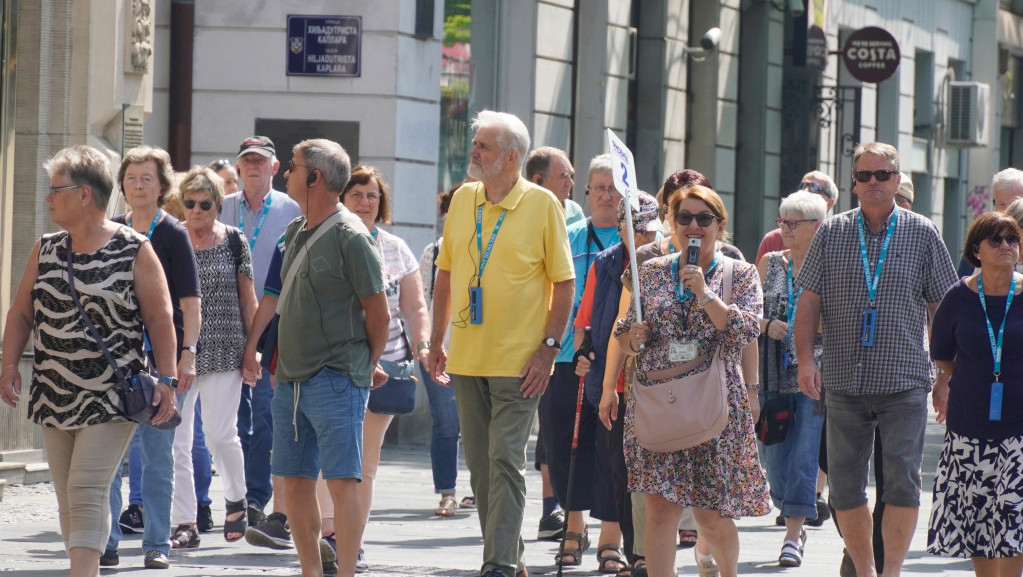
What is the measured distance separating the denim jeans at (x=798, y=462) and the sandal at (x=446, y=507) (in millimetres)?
2019

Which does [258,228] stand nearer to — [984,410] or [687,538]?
[687,538]

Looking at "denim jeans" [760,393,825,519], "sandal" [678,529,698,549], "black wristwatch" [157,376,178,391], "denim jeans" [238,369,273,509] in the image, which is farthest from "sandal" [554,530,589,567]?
"black wristwatch" [157,376,178,391]

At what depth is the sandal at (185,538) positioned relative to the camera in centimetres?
939

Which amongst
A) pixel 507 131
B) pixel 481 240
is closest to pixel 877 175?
pixel 507 131

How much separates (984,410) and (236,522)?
4.02 metres

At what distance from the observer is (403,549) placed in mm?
9539

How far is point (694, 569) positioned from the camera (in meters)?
9.20

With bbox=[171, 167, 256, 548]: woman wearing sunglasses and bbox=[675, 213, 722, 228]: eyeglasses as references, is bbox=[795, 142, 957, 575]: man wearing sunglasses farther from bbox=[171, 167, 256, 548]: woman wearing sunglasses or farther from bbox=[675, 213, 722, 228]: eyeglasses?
bbox=[171, 167, 256, 548]: woman wearing sunglasses

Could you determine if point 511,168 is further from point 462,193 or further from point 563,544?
point 563,544

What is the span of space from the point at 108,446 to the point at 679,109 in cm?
1487

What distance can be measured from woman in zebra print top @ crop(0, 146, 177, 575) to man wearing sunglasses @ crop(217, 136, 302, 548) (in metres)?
2.93

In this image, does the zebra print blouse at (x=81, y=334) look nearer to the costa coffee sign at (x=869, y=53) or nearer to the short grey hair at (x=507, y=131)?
the short grey hair at (x=507, y=131)

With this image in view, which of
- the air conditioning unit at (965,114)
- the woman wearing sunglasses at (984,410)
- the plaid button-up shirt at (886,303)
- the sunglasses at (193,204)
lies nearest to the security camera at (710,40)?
the air conditioning unit at (965,114)

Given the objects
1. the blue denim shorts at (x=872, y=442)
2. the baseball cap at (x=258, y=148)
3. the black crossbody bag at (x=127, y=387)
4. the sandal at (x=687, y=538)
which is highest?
the baseball cap at (x=258, y=148)
